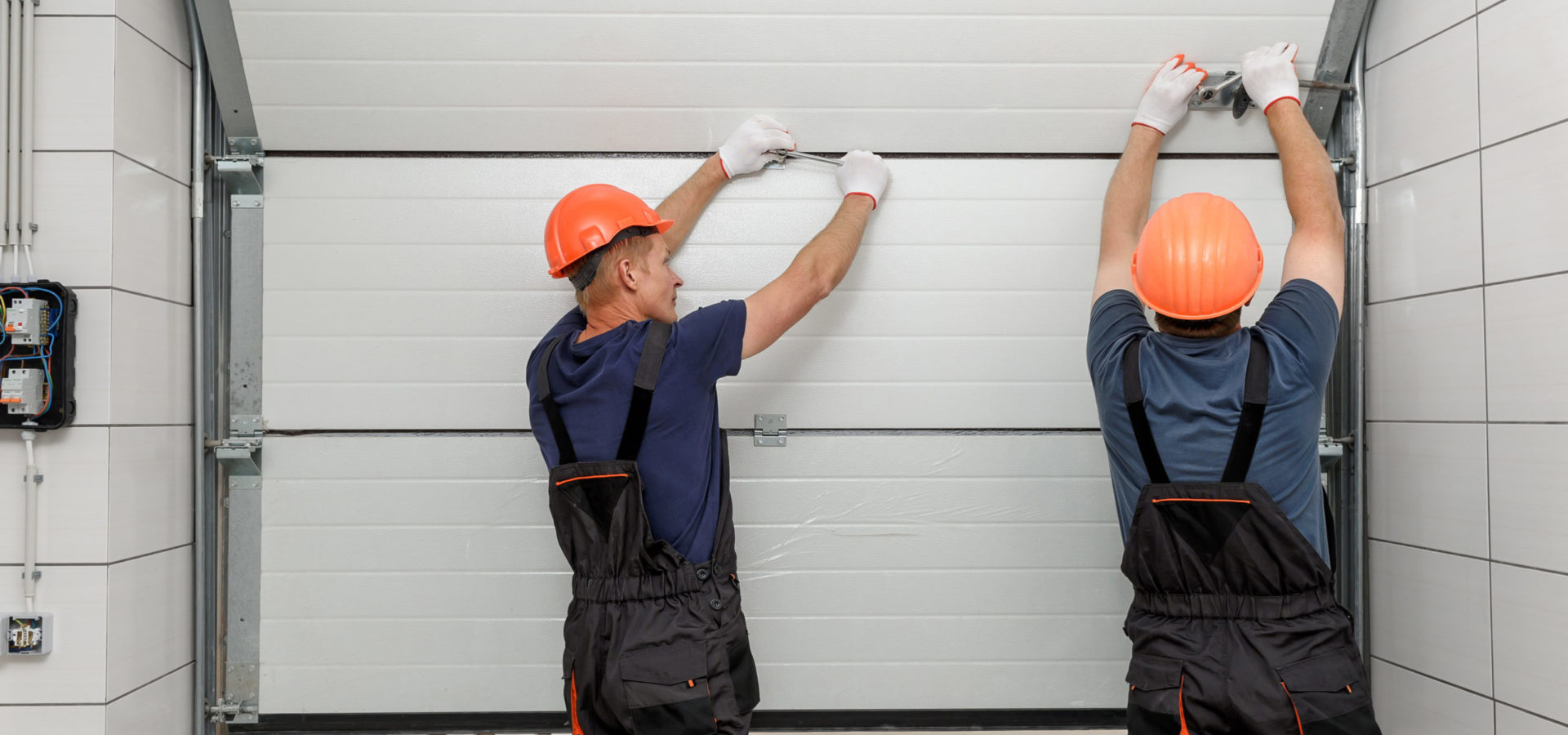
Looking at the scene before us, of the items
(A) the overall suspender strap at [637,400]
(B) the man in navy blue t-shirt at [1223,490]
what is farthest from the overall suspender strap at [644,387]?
(B) the man in navy blue t-shirt at [1223,490]

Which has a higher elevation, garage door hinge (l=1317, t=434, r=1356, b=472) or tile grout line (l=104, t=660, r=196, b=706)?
garage door hinge (l=1317, t=434, r=1356, b=472)

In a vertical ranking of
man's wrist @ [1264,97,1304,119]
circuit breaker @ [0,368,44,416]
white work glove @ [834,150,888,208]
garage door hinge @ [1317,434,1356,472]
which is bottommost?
garage door hinge @ [1317,434,1356,472]

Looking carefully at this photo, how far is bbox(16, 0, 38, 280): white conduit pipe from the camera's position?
6.51 feet

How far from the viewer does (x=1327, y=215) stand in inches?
75.3

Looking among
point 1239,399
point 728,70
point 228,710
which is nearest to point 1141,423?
point 1239,399

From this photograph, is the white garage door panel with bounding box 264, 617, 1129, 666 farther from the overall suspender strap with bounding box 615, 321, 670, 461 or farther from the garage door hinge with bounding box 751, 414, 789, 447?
the overall suspender strap with bounding box 615, 321, 670, 461

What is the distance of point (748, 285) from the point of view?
2352mm

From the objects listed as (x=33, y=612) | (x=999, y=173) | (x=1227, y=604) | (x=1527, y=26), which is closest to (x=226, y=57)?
(x=33, y=612)

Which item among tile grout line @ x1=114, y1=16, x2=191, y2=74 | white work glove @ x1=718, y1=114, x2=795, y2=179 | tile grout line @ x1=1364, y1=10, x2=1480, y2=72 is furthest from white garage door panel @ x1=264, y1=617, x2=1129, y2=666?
tile grout line @ x1=1364, y1=10, x2=1480, y2=72

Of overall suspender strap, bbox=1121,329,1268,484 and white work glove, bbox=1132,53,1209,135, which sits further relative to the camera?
white work glove, bbox=1132,53,1209,135

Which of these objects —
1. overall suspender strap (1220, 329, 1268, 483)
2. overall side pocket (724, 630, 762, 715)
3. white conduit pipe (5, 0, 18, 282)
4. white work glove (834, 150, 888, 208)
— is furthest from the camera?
white work glove (834, 150, 888, 208)

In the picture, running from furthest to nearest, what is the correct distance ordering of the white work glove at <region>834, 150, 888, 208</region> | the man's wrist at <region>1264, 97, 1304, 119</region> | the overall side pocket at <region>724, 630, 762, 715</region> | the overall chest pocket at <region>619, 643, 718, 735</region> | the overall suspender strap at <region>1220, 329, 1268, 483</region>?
the white work glove at <region>834, 150, 888, 208</region>, the man's wrist at <region>1264, 97, 1304, 119</region>, the overall side pocket at <region>724, 630, 762, 715</region>, the overall chest pocket at <region>619, 643, 718, 735</region>, the overall suspender strap at <region>1220, 329, 1268, 483</region>

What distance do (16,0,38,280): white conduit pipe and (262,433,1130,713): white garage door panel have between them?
69 centimetres

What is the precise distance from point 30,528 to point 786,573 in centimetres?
176
